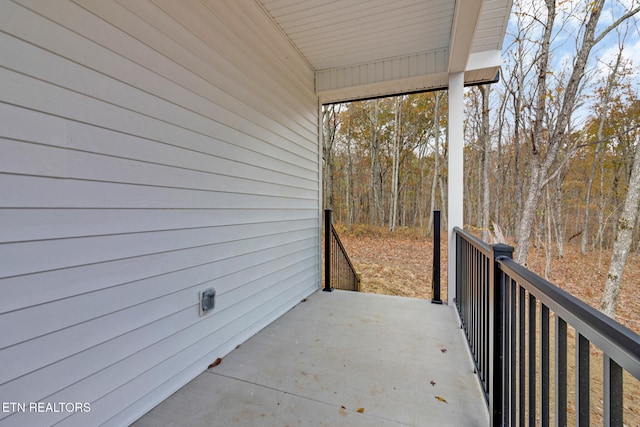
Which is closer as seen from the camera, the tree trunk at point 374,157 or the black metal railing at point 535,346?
the black metal railing at point 535,346

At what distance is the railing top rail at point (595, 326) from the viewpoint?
50cm

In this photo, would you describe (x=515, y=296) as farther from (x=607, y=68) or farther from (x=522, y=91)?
(x=607, y=68)

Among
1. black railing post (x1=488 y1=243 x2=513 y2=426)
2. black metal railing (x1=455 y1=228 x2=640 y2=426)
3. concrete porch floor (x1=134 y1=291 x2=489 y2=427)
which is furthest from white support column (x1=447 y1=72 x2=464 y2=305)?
black railing post (x1=488 y1=243 x2=513 y2=426)

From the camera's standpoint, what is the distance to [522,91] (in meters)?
7.13

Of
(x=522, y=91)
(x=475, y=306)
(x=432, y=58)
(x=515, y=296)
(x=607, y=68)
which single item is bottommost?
(x=475, y=306)

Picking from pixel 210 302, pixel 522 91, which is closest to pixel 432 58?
pixel 210 302

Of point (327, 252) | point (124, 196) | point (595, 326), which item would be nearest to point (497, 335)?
point (595, 326)

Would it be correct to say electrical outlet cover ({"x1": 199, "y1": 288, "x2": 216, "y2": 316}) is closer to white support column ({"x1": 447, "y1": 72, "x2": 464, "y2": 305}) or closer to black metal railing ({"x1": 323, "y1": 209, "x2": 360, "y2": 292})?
black metal railing ({"x1": 323, "y1": 209, "x2": 360, "y2": 292})

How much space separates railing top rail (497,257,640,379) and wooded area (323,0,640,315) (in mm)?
810

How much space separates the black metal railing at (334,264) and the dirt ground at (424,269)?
1.70 metres

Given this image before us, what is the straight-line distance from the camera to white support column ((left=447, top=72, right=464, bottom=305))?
328 centimetres

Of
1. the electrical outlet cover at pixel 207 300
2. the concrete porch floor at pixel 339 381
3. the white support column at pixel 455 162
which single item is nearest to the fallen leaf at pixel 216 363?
the concrete porch floor at pixel 339 381

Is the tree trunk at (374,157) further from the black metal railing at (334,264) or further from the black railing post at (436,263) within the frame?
the black railing post at (436,263)

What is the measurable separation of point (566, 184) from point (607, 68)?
5.45 meters
